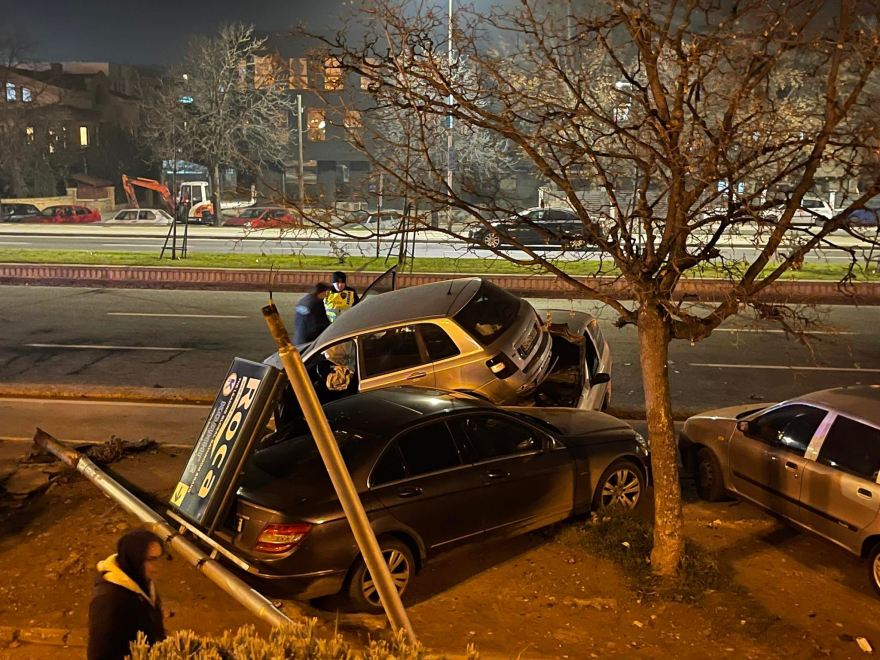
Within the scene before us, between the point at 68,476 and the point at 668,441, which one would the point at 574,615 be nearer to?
the point at 668,441

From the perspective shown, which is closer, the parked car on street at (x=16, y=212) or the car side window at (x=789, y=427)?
the car side window at (x=789, y=427)

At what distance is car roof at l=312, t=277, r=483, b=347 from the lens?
8570mm

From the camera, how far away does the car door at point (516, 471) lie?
6.09 m

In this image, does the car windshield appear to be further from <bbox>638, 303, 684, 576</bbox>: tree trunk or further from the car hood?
<bbox>638, 303, 684, 576</bbox>: tree trunk

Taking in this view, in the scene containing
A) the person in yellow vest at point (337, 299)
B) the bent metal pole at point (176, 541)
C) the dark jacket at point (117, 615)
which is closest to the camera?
the dark jacket at point (117, 615)

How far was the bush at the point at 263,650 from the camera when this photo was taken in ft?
10.4

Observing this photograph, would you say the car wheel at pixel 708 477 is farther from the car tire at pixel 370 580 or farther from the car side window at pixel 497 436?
the car tire at pixel 370 580

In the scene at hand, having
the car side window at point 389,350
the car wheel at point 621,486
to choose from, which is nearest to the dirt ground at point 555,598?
the car wheel at point 621,486

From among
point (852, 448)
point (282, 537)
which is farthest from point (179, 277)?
point (852, 448)

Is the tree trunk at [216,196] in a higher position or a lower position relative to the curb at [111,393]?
higher

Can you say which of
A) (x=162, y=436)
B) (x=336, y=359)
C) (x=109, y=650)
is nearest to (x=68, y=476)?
(x=162, y=436)

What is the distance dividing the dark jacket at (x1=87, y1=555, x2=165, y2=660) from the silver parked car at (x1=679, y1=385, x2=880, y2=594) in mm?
4778

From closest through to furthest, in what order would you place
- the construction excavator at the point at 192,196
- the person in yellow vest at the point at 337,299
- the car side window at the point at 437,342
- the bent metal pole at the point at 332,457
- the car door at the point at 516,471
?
1. the bent metal pole at the point at 332,457
2. the car door at the point at 516,471
3. the car side window at the point at 437,342
4. the person in yellow vest at the point at 337,299
5. the construction excavator at the point at 192,196

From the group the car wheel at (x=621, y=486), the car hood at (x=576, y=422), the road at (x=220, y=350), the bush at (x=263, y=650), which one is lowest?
the road at (x=220, y=350)
